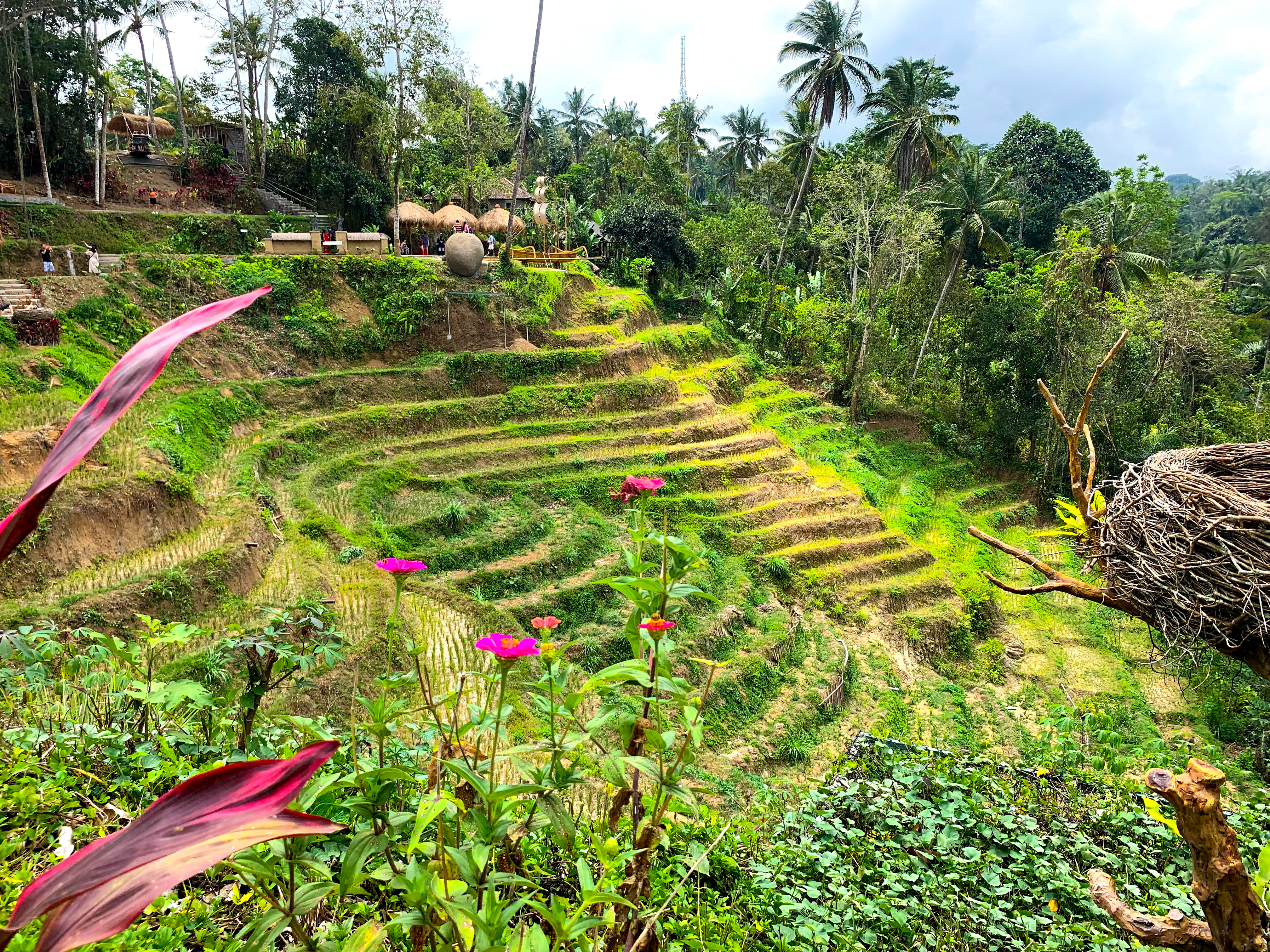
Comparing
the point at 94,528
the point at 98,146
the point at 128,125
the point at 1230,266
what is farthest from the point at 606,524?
the point at 1230,266

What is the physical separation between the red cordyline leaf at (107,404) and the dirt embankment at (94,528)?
24.5ft

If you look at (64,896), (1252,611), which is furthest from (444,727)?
(1252,611)

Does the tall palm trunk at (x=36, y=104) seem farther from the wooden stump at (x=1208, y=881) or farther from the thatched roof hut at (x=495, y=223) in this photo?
the wooden stump at (x=1208, y=881)

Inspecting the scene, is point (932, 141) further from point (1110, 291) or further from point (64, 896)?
point (64, 896)

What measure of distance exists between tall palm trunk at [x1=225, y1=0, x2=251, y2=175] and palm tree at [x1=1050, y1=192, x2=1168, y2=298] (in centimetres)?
2236

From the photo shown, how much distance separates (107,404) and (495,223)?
21052 mm

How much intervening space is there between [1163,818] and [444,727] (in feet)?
6.16

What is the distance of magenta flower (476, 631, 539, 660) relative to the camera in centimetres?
139

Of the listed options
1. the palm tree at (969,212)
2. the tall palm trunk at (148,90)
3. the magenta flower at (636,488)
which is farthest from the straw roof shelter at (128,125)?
the magenta flower at (636,488)

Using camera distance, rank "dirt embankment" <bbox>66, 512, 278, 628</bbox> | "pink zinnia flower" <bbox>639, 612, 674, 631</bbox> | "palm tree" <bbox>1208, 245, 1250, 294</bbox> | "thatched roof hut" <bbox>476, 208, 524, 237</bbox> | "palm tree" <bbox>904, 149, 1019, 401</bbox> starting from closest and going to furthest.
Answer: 1. "pink zinnia flower" <bbox>639, 612, 674, 631</bbox>
2. "dirt embankment" <bbox>66, 512, 278, 628</bbox>
3. "thatched roof hut" <bbox>476, 208, 524, 237</bbox>
4. "palm tree" <bbox>904, 149, 1019, 401</bbox>
5. "palm tree" <bbox>1208, 245, 1250, 294</bbox>

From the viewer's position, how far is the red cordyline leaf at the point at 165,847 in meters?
0.68

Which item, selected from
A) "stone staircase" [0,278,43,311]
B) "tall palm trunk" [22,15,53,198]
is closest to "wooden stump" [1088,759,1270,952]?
"stone staircase" [0,278,43,311]

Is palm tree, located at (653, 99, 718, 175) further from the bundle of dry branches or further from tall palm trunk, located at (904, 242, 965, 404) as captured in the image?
the bundle of dry branches

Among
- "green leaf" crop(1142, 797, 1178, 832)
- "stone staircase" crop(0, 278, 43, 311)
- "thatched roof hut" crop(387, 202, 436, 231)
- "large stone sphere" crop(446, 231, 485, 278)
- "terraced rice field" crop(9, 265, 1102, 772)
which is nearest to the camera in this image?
"green leaf" crop(1142, 797, 1178, 832)
